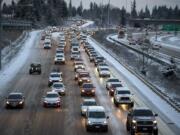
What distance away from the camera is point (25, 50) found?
392ft

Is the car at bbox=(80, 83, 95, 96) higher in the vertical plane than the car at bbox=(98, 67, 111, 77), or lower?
higher

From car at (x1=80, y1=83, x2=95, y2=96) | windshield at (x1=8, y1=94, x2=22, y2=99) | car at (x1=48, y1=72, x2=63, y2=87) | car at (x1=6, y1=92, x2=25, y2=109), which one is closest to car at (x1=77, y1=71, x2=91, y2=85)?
car at (x1=48, y1=72, x2=63, y2=87)

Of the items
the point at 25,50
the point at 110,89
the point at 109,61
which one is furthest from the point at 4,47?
the point at 110,89

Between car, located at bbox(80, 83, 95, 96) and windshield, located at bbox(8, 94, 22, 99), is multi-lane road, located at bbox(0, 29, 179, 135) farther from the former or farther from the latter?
windshield, located at bbox(8, 94, 22, 99)

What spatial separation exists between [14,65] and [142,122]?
56.8m

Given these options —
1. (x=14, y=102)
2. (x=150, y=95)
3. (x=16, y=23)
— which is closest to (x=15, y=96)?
(x=14, y=102)

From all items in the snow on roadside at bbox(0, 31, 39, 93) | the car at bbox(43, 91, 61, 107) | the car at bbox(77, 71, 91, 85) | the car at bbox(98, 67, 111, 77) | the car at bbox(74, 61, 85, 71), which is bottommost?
the snow on roadside at bbox(0, 31, 39, 93)

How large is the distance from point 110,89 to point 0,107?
43.0 ft

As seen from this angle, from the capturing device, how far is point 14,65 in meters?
90.8

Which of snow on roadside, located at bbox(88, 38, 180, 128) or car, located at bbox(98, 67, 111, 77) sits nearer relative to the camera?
snow on roadside, located at bbox(88, 38, 180, 128)

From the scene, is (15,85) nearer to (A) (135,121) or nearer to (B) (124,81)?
(B) (124,81)

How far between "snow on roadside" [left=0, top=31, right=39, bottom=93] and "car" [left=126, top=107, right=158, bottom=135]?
27.5 meters

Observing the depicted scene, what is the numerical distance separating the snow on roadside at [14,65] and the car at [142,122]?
1081 inches

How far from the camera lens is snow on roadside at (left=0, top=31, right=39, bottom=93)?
236 feet
